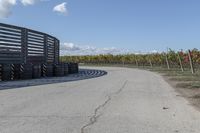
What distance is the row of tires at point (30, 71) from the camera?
1039 inches

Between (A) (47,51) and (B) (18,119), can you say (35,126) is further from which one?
(A) (47,51)

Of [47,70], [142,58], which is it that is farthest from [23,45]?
[142,58]

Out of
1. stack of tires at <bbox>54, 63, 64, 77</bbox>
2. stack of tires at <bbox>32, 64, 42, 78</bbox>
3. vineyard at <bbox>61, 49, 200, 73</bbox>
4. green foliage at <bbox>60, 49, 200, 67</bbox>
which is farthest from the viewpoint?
green foliage at <bbox>60, 49, 200, 67</bbox>

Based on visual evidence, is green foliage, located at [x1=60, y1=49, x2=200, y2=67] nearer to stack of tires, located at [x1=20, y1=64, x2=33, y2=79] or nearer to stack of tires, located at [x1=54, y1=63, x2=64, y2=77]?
stack of tires, located at [x1=54, y1=63, x2=64, y2=77]

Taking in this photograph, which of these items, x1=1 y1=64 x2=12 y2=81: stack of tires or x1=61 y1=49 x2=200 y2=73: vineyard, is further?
x1=61 y1=49 x2=200 y2=73: vineyard

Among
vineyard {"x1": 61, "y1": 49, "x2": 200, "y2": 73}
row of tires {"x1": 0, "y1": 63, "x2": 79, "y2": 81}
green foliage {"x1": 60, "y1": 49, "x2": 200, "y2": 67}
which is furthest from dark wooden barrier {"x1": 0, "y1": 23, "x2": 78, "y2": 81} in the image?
green foliage {"x1": 60, "y1": 49, "x2": 200, "y2": 67}

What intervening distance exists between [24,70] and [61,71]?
22.0 ft

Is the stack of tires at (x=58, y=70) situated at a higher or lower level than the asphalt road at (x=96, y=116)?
higher

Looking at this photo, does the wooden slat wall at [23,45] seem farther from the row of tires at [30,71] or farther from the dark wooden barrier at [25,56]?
the row of tires at [30,71]

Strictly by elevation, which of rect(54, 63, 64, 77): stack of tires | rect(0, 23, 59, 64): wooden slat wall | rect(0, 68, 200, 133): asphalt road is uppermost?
rect(0, 23, 59, 64): wooden slat wall

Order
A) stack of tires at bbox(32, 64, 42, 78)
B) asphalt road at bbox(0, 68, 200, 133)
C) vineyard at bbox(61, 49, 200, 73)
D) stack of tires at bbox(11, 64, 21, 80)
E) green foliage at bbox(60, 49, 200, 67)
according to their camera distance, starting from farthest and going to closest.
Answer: green foliage at bbox(60, 49, 200, 67) < vineyard at bbox(61, 49, 200, 73) < stack of tires at bbox(32, 64, 42, 78) < stack of tires at bbox(11, 64, 21, 80) < asphalt road at bbox(0, 68, 200, 133)

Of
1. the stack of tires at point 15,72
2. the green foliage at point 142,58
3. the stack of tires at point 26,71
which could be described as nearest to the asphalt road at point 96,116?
the stack of tires at point 15,72

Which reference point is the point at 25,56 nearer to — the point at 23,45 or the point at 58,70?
the point at 23,45

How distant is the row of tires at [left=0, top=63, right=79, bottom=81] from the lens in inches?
1039
